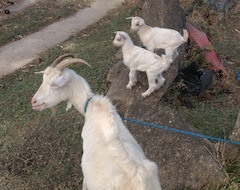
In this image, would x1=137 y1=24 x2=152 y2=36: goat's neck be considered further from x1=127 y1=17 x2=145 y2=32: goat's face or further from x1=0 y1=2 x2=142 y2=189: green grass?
x1=0 y1=2 x2=142 y2=189: green grass

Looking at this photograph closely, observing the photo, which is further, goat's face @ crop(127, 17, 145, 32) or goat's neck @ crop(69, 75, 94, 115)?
goat's face @ crop(127, 17, 145, 32)

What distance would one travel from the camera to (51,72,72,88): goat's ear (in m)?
3.81

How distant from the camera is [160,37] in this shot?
20.0 feet

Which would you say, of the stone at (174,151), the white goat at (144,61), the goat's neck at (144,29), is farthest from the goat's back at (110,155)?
the goat's neck at (144,29)

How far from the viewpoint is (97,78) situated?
7.04 metres

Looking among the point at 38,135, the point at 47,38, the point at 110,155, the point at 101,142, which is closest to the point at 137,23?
the point at 38,135

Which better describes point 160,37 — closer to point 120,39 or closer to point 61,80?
point 120,39

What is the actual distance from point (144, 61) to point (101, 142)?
241cm

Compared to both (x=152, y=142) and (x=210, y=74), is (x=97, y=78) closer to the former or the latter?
(x=210, y=74)

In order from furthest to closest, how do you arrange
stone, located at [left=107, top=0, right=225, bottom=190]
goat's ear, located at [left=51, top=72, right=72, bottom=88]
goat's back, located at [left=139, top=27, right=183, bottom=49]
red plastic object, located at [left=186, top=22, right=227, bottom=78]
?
red plastic object, located at [left=186, top=22, right=227, bottom=78], goat's back, located at [left=139, top=27, right=183, bottom=49], stone, located at [left=107, top=0, right=225, bottom=190], goat's ear, located at [left=51, top=72, right=72, bottom=88]

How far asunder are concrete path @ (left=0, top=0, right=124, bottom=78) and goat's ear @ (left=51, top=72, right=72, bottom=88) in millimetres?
4128

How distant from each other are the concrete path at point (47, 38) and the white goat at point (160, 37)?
10.2ft

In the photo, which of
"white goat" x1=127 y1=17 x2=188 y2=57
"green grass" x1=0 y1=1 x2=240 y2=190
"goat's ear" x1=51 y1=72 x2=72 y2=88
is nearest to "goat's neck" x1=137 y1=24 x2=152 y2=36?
"white goat" x1=127 y1=17 x2=188 y2=57

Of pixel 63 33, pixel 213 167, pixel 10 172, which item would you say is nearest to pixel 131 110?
pixel 213 167
